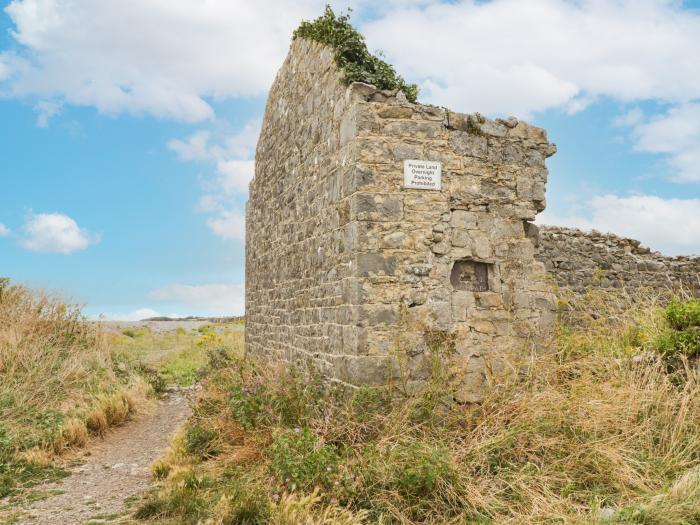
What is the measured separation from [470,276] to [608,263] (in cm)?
773

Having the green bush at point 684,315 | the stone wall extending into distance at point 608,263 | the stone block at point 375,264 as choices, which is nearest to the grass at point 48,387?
the stone block at point 375,264

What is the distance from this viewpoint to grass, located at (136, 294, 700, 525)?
490 centimetres

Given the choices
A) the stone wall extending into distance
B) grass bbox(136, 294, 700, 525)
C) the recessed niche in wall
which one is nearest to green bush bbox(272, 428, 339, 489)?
grass bbox(136, 294, 700, 525)

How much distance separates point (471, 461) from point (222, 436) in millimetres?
3115

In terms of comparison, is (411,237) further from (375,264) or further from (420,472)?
(420,472)

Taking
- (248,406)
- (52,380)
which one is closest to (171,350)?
(52,380)

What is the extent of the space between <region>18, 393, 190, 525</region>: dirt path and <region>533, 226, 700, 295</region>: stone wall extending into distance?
26.5 ft

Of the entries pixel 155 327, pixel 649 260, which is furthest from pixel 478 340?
pixel 155 327

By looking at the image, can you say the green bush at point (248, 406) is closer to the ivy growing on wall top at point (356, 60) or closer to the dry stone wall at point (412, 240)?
the dry stone wall at point (412, 240)

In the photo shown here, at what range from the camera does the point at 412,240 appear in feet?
21.3

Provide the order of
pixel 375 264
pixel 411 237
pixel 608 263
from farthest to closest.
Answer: pixel 608 263, pixel 411 237, pixel 375 264

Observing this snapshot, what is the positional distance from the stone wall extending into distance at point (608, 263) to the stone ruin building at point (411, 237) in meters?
5.68

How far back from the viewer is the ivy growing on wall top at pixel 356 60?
684 centimetres

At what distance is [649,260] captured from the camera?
1377 centimetres
